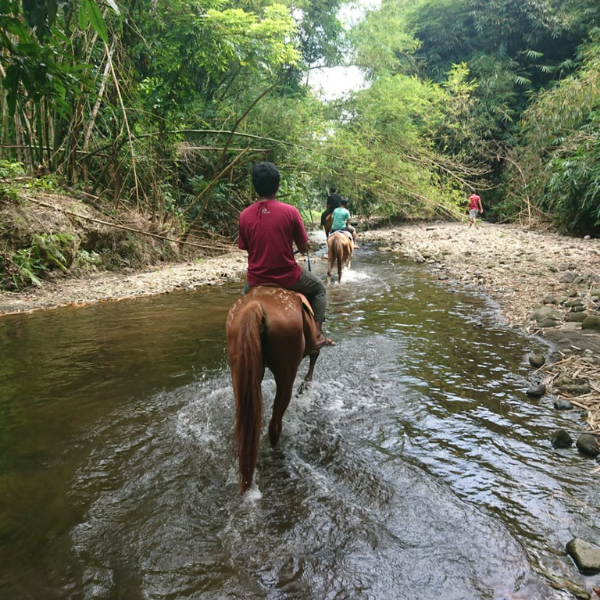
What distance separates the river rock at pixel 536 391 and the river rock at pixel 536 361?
65cm

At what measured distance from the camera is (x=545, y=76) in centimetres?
2214

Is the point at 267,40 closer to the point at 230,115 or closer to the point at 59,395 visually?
the point at 230,115

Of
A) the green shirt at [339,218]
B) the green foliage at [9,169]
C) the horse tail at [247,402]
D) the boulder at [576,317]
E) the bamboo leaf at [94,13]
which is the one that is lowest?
the boulder at [576,317]

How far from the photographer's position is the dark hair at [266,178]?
10.4 feet

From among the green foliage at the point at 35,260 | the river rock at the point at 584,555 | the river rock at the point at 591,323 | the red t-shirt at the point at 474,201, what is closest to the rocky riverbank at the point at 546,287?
the river rock at the point at 591,323

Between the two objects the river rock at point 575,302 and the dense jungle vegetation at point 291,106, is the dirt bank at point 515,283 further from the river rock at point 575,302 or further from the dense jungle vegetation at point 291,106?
the dense jungle vegetation at point 291,106

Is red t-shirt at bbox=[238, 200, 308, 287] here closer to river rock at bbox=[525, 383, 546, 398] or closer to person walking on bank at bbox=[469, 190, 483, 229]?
river rock at bbox=[525, 383, 546, 398]

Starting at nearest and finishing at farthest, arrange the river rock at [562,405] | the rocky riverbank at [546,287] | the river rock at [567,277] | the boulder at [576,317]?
the river rock at [562,405] < the rocky riverbank at [546,287] < the boulder at [576,317] < the river rock at [567,277]

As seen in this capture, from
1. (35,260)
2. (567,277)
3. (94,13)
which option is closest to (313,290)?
(94,13)

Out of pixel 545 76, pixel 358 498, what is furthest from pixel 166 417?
pixel 545 76

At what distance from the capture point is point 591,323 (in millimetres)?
5199

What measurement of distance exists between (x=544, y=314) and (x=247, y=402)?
5076 millimetres

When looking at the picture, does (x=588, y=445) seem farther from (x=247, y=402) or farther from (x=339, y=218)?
(x=339, y=218)

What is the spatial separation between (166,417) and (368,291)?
5919 millimetres
